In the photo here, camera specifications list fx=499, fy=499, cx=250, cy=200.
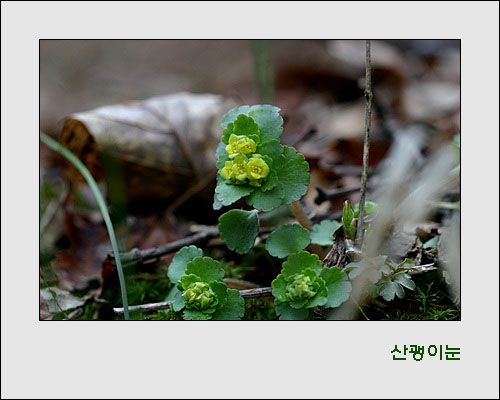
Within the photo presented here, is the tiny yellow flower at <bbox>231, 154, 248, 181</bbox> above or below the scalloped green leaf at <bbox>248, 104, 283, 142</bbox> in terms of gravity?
below

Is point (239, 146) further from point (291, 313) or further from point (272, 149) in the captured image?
point (291, 313)

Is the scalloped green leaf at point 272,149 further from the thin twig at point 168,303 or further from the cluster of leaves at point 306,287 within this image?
the thin twig at point 168,303

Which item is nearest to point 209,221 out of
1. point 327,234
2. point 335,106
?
point 327,234

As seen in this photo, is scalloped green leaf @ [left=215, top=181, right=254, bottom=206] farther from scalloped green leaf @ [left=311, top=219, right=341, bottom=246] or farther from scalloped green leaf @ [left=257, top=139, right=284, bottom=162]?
scalloped green leaf @ [left=311, top=219, right=341, bottom=246]

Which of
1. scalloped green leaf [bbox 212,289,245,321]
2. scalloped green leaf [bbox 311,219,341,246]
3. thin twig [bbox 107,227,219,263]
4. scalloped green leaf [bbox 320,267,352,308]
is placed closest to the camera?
scalloped green leaf [bbox 320,267,352,308]

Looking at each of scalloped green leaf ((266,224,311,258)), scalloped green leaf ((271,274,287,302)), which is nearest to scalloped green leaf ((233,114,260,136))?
scalloped green leaf ((266,224,311,258))

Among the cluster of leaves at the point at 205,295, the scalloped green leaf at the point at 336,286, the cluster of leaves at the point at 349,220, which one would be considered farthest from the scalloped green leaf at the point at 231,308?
the cluster of leaves at the point at 349,220
